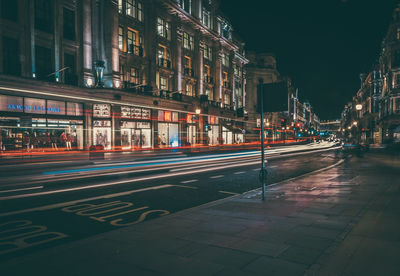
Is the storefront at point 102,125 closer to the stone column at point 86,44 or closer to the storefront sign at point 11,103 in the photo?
the stone column at point 86,44

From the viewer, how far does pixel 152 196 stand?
9406mm

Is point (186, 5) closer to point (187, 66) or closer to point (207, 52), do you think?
point (207, 52)

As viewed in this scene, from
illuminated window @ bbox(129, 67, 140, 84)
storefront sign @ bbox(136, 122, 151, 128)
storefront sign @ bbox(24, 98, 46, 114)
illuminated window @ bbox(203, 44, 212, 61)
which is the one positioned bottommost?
storefront sign @ bbox(136, 122, 151, 128)

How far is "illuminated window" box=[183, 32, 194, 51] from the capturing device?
43.3 metres

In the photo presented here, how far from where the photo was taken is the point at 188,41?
1736 inches

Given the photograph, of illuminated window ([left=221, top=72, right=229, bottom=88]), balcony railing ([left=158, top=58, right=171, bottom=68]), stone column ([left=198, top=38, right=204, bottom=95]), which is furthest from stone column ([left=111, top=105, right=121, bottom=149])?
illuminated window ([left=221, top=72, right=229, bottom=88])

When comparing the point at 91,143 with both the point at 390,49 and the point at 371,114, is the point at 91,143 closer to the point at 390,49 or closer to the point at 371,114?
the point at 390,49

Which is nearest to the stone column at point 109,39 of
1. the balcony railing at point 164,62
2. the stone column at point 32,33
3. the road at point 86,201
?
the stone column at point 32,33

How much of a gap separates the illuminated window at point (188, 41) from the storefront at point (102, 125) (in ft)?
63.8

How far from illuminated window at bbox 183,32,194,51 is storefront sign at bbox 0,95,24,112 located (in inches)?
1060

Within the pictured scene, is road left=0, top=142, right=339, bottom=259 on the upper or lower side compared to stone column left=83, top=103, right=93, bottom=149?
lower

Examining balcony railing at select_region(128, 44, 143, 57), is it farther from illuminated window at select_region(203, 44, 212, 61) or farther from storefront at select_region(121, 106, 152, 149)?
illuminated window at select_region(203, 44, 212, 61)

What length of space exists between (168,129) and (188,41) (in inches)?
623

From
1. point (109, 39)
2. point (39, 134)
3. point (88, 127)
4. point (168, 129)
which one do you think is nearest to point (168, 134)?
point (168, 129)
